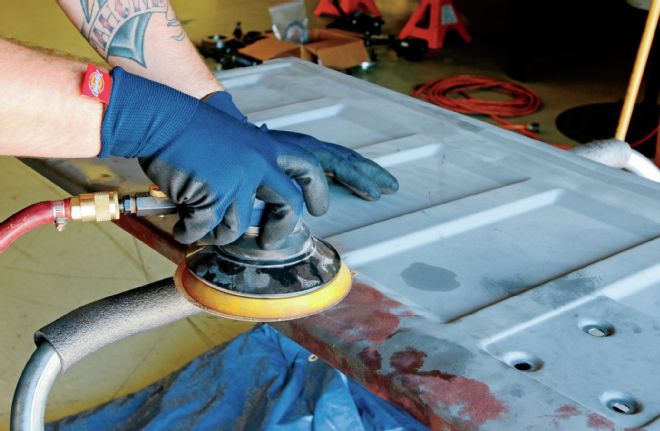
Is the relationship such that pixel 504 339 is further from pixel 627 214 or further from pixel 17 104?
pixel 17 104

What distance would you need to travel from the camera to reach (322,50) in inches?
166

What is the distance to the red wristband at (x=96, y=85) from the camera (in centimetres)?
96

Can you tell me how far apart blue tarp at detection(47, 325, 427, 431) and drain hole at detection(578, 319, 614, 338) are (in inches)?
34.2

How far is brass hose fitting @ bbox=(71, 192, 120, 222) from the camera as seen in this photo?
99 centimetres

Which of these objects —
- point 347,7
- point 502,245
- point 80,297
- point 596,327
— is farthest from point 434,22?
point 596,327

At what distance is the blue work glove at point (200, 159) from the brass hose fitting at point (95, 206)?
6cm

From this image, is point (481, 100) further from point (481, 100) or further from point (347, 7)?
point (347, 7)

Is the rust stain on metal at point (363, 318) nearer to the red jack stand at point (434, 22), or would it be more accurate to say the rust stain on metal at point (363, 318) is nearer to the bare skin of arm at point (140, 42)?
the bare skin of arm at point (140, 42)

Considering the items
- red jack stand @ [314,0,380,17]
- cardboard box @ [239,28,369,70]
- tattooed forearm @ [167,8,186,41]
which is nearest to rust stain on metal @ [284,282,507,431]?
tattooed forearm @ [167,8,186,41]

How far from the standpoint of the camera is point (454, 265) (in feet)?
3.68

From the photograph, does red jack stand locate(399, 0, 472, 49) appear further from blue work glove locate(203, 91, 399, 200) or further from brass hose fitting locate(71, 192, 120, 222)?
brass hose fitting locate(71, 192, 120, 222)

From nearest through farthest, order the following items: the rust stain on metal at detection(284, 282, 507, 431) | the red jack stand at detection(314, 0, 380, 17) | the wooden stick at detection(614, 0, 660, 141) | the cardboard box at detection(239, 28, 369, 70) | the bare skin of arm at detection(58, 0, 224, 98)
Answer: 1. the rust stain on metal at detection(284, 282, 507, 431)
2. the bare skin of arm at detection(58, 0, 224, 98)
3. the wooden stick at detection(614, 0, 660, 141)
4. the cardboard box at detection(239, 28, 369, 70)
5. the red jack stand at detection(314, 0, 380, 17)

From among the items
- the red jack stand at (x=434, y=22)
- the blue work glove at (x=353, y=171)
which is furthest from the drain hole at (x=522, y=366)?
the red jack stand at (x=434, y=22)

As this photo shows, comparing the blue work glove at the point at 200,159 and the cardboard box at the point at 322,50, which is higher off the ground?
the blue work glove at the point at 200,159
